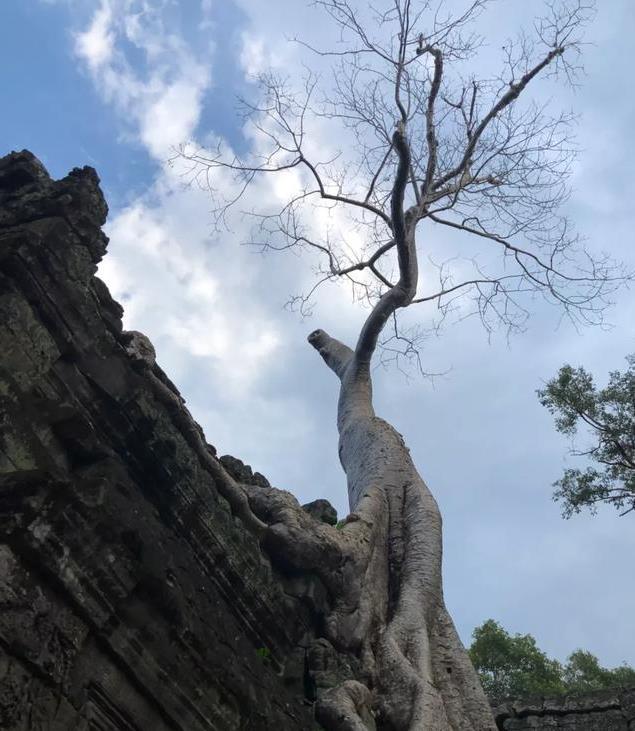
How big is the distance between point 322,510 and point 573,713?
8.48ft

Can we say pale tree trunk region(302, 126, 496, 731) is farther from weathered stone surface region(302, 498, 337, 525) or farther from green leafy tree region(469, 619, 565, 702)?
green leafy tree region(469, 619, 565, 702)

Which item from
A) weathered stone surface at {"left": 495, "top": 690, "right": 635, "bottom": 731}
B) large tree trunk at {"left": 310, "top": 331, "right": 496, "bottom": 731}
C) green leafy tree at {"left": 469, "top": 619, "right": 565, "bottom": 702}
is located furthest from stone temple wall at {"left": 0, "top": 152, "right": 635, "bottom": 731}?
green leafy tree at {"left": 469, "top": 619, "right": 565, "bottom": 702}

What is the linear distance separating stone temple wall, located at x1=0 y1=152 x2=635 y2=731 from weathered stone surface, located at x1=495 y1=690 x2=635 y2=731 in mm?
2805

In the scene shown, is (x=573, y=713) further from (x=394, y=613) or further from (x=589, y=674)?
(x=589, y=674)

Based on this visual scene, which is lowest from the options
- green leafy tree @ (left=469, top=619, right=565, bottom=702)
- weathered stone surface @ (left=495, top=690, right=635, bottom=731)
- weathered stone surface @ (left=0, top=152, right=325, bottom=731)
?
weathered stone surface @ (left=0, top=152, right=325, bottom=731)

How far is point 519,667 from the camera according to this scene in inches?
475

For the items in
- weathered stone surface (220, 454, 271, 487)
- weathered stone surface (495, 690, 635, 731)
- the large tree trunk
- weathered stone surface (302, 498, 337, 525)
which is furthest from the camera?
weathered stone surface (495, 690, 635, 731)

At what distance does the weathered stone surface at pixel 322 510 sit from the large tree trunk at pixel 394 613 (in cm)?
17

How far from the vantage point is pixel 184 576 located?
10.2 feet

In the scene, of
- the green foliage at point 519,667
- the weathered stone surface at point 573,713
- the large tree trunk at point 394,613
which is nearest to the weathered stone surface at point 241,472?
the large tree trunk at point 394,613

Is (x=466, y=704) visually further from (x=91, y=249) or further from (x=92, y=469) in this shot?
(x=91, y=249)

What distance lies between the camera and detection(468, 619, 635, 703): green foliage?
11625 millimetres

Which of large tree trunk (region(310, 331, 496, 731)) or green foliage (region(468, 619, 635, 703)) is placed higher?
green foliage (region(468, 619, 635, 703))

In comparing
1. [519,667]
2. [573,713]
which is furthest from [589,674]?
[573,713]
